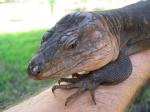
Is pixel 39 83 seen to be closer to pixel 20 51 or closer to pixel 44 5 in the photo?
pixel 20 51

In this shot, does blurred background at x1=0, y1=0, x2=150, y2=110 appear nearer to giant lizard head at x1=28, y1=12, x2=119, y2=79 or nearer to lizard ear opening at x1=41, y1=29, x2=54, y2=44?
giant lizard head at x1=28, y1=12, x2=119, y2=79

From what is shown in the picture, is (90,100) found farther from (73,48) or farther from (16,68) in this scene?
(16,68)

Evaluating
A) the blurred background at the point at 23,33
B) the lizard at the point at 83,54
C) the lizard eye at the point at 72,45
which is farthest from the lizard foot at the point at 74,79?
the blurred background at the point at 23,33

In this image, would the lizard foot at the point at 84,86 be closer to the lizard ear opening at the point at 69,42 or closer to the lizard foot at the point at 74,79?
the lizard foot at the point at 74,79

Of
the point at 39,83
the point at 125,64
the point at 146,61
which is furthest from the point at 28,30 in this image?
the point at 125,64

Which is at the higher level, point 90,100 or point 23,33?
point 90,100

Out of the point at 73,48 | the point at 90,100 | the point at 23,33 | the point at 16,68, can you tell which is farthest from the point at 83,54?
the point at 23,33

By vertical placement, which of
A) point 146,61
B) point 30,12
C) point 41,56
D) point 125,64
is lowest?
point 30,12
